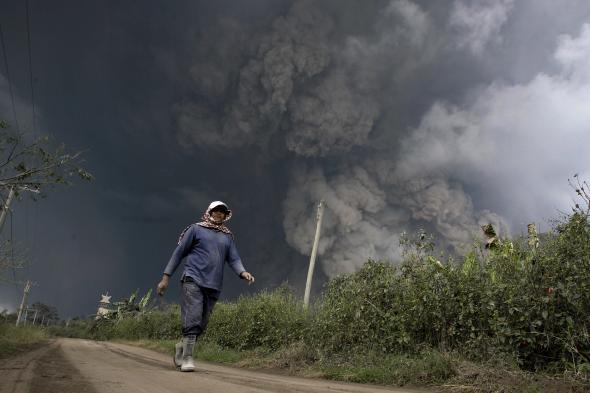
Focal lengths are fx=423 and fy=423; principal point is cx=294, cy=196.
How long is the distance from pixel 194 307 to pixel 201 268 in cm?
49

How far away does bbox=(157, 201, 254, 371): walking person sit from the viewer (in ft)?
17.2

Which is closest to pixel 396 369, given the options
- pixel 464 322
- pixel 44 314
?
pixel 464 322

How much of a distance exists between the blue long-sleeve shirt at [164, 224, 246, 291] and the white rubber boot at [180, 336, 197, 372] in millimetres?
672

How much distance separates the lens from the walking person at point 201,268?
17.2 feet

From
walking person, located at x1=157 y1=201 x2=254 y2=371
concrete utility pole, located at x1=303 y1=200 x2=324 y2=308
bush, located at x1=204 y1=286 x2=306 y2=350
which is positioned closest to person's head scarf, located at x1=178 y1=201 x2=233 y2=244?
walking person, located at x1=157 y1=201 x2=254 y2=371

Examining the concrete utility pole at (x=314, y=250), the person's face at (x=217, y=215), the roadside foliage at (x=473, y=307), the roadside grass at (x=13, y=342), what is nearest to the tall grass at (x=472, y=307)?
the roadside foliage at (x=473, y=307)

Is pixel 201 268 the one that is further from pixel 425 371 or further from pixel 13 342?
pixel 13 342

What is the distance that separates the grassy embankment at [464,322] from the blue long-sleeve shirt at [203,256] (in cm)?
220

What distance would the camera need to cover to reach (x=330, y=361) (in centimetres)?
681

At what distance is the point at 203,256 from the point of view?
5.52 meters

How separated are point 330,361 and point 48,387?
4.73 meters

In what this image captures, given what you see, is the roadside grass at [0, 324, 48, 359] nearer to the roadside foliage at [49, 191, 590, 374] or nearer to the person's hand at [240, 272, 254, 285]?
the person's hand at [240, 272, 254, 285]

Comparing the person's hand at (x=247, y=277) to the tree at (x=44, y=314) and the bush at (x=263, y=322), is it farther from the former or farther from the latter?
the tree at (x=44, y=314)

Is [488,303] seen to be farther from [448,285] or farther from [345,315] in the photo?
[345,315]
